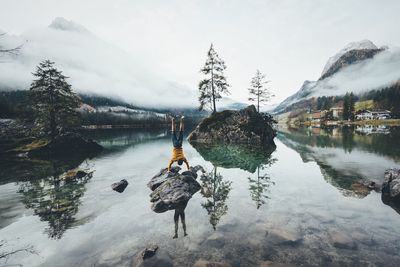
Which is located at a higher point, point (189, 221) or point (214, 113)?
point (214, 113)

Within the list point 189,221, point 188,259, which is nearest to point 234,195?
point 189,221

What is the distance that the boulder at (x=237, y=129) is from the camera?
4628 centimetres

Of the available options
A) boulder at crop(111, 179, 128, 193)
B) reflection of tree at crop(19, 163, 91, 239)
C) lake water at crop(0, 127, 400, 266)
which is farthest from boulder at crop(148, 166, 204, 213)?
reflection of tree at crop(19, 163, 91, 239)

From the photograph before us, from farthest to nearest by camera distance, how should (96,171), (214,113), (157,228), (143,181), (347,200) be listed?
1. (214,113)
2. (96,171)
3. (143,181)
4. (347,200)
5. (157,228)

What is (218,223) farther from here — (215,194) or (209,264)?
(215,194)

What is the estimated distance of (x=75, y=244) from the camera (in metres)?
9.37

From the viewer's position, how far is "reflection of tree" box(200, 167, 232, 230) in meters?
12.2

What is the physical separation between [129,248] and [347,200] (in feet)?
39.7

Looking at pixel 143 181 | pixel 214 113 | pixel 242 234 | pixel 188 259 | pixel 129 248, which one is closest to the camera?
pixel 188 259

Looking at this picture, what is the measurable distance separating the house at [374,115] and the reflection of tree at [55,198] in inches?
8537

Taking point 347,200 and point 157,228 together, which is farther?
point 347,200

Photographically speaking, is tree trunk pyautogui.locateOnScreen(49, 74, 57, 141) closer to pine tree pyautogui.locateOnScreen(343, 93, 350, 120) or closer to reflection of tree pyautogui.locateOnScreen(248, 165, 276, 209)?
reflection of tree pyautogui.locateOnScreen(248, 165, 276, 209)

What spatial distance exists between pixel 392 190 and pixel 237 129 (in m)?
35.3

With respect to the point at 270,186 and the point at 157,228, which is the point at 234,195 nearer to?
the point at 270,186
